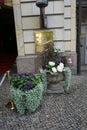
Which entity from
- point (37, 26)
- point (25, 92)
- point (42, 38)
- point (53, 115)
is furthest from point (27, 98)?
point (37, 26)

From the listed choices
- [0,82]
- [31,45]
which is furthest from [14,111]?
[31,45]

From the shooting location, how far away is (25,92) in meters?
4.35

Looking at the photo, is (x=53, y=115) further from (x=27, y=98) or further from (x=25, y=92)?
(x=25, y=92)

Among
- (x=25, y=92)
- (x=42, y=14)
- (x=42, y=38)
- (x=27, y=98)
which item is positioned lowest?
(x=27, y=98)

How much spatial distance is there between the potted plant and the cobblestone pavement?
254mm

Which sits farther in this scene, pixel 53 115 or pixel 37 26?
pixel 37 26

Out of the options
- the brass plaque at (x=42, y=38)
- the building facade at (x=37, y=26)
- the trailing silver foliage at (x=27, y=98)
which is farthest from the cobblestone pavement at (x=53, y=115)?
the brass plaque at (x=42, y=38)

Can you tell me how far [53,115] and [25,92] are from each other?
0.90 meters

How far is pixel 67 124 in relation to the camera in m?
4.09

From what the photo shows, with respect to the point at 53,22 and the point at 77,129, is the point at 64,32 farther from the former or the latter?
the point at 77,129

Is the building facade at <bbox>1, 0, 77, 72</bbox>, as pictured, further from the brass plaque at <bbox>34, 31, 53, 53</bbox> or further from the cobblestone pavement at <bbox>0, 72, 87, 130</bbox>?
the cobblestone pavement at <bbox>0, 72, 87, 130</bbox>

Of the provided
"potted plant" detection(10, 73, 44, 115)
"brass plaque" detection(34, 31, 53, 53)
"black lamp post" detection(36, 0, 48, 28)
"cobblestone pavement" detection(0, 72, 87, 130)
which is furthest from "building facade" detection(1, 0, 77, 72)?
"potted plant" detection(10, 73, 44, 115)

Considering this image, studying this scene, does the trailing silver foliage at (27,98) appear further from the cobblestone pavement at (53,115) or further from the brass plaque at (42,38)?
the brass plaque at (42,38)

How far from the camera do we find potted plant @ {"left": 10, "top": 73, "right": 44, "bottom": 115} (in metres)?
4.37
